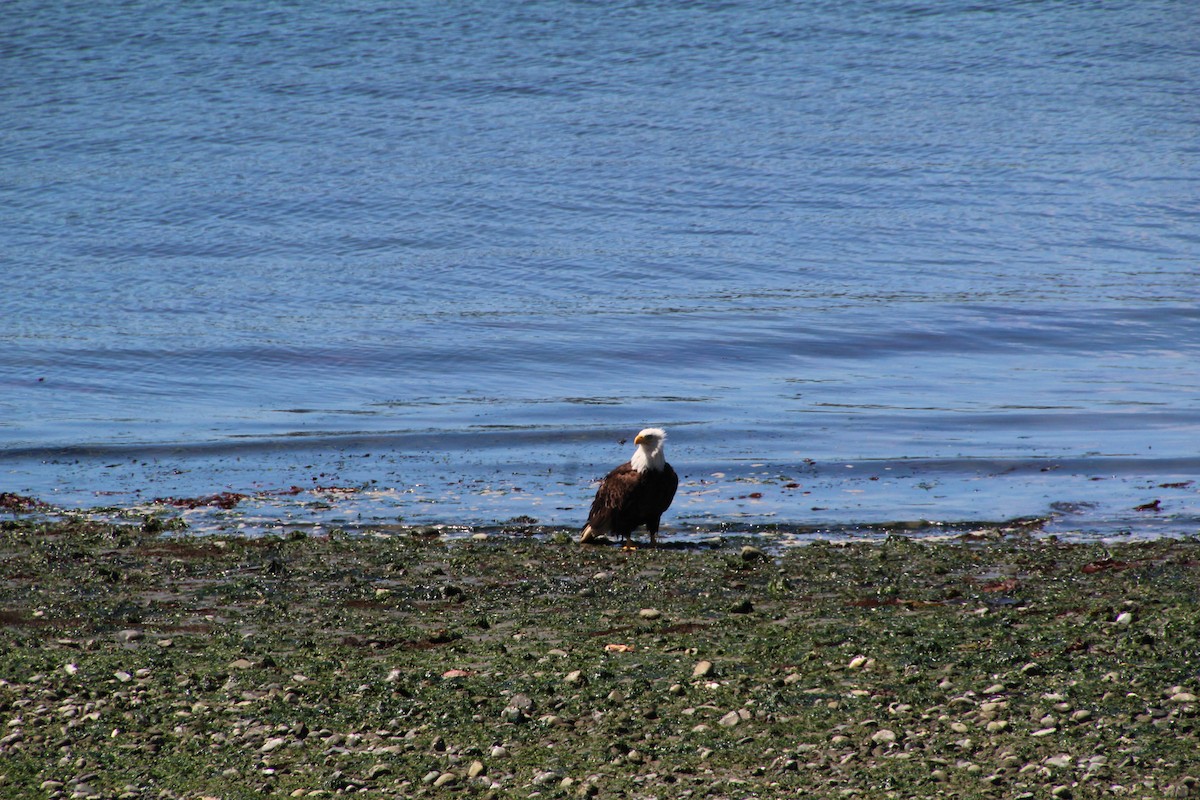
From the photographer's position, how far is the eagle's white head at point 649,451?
34.6 ft

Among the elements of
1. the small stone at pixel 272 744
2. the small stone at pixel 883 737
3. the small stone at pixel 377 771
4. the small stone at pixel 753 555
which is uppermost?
the small stone at pixel 883 737

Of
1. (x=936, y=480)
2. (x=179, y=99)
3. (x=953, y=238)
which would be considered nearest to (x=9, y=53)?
(x=179, y=99)

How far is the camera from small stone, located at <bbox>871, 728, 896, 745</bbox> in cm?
581

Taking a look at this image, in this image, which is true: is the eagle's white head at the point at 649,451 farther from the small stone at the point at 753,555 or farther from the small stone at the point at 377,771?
the small stone at the point at 377,771

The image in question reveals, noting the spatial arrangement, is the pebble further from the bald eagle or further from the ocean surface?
the ocean surface

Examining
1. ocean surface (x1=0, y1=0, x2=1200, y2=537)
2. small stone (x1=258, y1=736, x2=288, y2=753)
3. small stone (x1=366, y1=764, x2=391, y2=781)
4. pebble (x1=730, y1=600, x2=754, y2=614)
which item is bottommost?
ocean surface (x1=0, y1=0, x2=1200, y2=537)

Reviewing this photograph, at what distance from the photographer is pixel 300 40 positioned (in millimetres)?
47969

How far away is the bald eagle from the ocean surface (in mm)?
587

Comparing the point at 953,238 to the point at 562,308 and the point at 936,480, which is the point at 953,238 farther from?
the point at 936,480

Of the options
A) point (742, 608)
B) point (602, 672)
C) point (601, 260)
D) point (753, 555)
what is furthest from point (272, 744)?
point (601, 260)

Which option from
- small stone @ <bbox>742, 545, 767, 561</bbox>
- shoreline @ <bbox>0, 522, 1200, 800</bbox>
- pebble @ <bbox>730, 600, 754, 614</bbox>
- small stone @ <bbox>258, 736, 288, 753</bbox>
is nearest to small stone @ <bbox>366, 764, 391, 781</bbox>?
shoreline @ <bbox>0, 522, 1200, 800</bbox>

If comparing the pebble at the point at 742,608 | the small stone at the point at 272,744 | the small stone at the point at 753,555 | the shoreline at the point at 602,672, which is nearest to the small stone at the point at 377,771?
the shoreline at the point at 602,672

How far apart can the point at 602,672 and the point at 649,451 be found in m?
3.92

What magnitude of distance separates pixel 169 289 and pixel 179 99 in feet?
61.5
